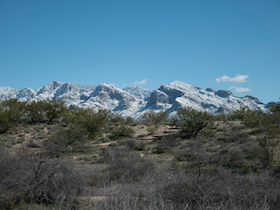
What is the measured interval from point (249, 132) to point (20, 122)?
112 ft

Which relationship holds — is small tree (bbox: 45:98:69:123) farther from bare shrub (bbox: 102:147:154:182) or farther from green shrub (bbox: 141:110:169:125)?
bare shrub (bbox: 102:147:154:182)

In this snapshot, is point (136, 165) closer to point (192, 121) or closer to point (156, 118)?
point (192, 121)

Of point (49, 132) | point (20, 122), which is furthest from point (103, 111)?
point (20, 122)

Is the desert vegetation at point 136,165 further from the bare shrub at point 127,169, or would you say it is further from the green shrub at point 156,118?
the green shrub at point 156,118

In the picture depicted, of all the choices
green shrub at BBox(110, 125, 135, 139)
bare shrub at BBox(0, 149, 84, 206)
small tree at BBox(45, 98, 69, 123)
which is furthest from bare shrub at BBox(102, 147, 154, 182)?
small tree at BBox(45, 98, 69, 123)

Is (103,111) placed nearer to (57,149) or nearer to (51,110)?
(51,110)

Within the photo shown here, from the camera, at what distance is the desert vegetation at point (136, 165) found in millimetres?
6492

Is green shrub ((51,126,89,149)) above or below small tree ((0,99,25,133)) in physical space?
below

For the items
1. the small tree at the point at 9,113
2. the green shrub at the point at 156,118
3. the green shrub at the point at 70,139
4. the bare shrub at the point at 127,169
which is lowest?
the bare shrub at the point at 127,169

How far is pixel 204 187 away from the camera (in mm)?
6730

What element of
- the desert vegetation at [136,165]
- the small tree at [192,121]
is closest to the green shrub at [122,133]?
the desert vegetation at [136,165]

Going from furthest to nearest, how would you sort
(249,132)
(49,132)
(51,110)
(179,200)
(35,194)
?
(51,110) → (49,132) → (249,132) → (35,194) → (179,200)

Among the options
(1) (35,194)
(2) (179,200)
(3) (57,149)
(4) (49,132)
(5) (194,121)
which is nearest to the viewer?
(2) (179,200)

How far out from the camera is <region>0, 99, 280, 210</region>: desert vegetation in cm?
649
